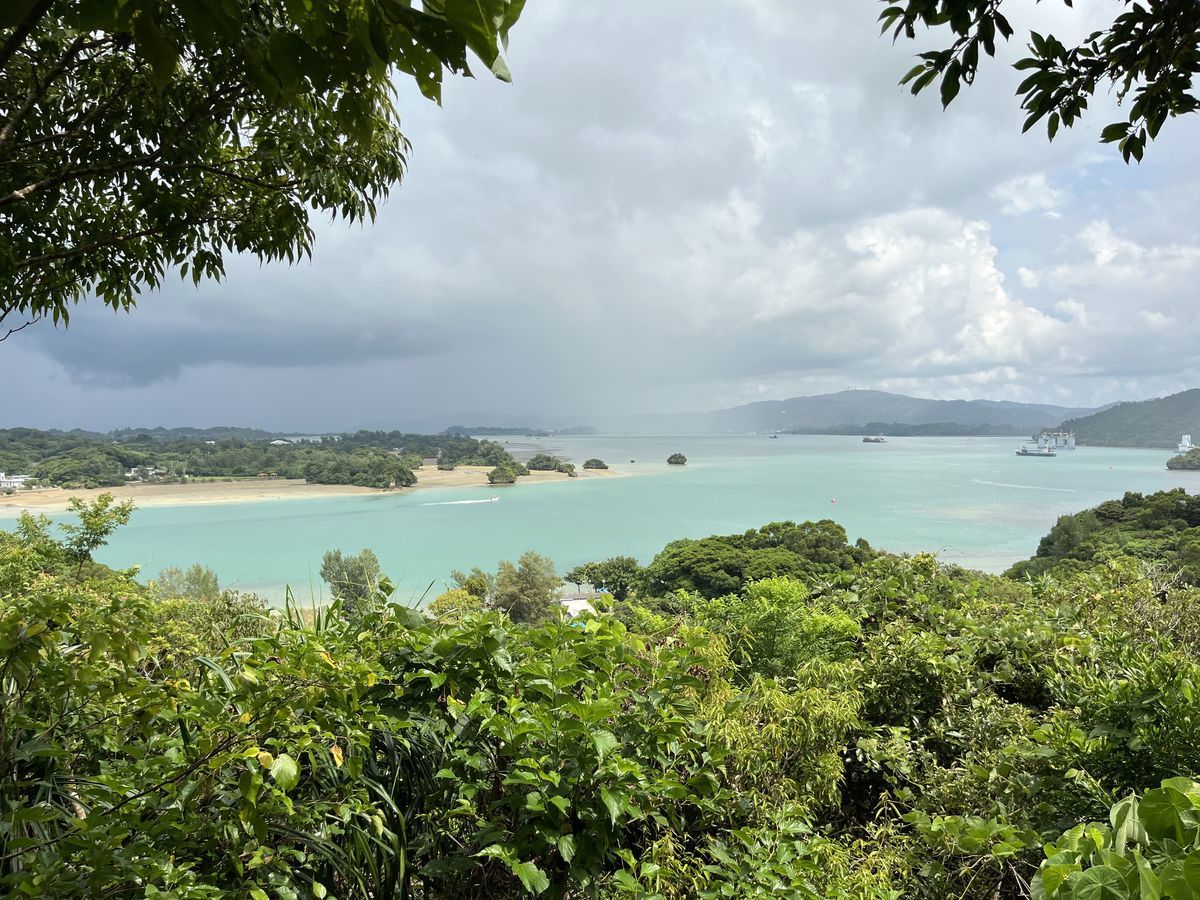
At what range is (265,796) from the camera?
1.10 metres

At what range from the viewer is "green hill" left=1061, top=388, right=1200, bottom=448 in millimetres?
86375

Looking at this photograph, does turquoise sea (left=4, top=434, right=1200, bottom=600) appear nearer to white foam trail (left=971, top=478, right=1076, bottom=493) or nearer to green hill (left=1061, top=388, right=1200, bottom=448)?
white foam trail (left=971, top=478, right=1076, bottom=493)

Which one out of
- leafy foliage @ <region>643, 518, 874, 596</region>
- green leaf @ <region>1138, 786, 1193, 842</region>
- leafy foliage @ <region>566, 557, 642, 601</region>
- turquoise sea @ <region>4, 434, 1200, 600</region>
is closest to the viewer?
green leaf @ <region>1138, 786, 1193, 842</region>

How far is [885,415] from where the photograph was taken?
155250 millimetres

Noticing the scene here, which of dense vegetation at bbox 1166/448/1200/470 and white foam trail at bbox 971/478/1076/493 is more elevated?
dense vegetation at bbox 1166/448/1200/470

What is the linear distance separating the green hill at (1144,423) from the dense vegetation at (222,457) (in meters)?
92.9

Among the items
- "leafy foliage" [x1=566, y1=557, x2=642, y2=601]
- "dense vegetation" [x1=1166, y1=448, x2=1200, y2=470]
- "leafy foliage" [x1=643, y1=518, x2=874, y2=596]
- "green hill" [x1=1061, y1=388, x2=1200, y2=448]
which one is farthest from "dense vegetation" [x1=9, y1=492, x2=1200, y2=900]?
"green hill" [x1=1061, y1=388, x2=1200, y2=448]

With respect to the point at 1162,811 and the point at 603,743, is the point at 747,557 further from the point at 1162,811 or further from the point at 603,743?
the point at 1162,811

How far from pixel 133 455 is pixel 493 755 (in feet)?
192

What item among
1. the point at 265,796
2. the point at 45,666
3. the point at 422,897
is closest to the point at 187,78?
the point at 45,666

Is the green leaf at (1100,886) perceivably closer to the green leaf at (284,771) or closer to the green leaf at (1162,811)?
the green leaf at (1162,811)

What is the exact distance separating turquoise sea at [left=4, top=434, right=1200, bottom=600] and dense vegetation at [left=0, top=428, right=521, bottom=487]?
10.7 ft

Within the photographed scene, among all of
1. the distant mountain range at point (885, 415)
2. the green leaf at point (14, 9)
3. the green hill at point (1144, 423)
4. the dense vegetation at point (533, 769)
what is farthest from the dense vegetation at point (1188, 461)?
the green leaf at point (14, 9)

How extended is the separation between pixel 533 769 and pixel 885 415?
170122mm
